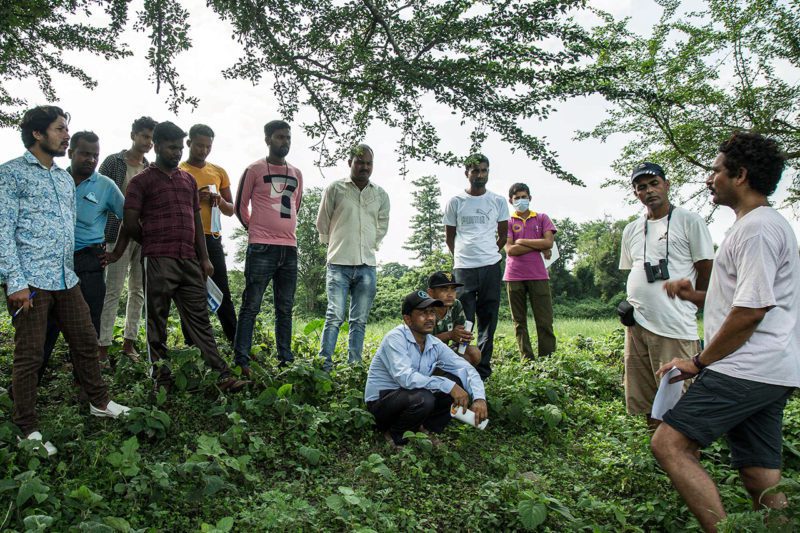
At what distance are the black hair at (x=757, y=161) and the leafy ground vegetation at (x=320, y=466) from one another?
157 cm

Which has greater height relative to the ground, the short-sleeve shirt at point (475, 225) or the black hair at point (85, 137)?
the black hair at point (85, 137)

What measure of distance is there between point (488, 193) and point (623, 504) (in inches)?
151

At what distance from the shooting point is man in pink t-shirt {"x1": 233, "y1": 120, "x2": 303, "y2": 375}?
5.75m

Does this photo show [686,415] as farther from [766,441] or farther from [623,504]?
[623,504]

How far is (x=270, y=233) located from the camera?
5.81 m

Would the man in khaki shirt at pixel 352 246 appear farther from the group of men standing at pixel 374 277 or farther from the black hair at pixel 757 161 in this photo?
the black hair at pixel 757 161

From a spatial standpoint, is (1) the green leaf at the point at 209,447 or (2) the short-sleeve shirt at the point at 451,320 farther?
(2) the short-sleeve shirt at the point at 451,320

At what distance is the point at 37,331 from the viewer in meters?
4.09

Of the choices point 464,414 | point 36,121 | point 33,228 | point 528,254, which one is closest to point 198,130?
point 36,121

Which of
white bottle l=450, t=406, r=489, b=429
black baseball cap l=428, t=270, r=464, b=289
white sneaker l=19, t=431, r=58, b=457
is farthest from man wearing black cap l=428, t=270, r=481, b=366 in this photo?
white sneaker l=19, t=431, r=58, b=457

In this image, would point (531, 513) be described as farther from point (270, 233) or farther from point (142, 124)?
point (142, 124)

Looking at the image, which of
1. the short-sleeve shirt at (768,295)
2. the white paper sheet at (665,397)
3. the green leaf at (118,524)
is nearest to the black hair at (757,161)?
the short-sleeve shirt at (768,295)

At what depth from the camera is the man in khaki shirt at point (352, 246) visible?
20.5 ft

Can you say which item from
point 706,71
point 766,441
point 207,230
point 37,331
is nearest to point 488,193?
point 207,230
